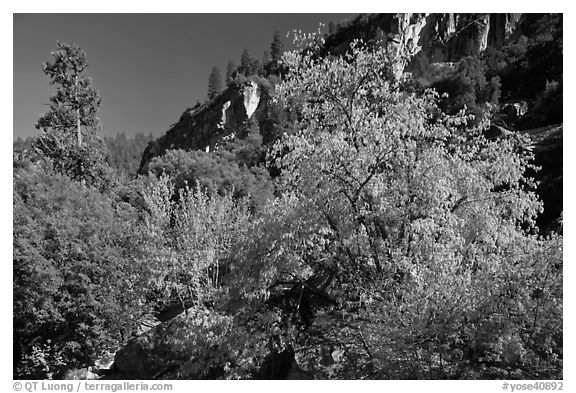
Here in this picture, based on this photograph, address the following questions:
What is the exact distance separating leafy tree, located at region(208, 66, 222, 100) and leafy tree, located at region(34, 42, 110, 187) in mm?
66334

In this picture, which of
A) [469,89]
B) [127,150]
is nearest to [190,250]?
[469,89]

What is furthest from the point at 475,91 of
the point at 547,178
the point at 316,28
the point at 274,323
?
the point at 274,323

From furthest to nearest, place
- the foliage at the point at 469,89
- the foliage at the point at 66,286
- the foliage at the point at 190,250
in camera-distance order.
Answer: the foliage at the point at 469,89, the foliage at the point at 190,250, the foliage at the point at 66,286

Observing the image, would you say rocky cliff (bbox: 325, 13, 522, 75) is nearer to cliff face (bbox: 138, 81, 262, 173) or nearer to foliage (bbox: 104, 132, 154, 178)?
cliff face (bbox: 138, 81, 262, 173)

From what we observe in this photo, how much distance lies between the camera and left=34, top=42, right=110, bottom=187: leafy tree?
18953mm

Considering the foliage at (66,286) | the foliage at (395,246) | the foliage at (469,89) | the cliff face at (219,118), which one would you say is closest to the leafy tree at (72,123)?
the foliage at (66,286)

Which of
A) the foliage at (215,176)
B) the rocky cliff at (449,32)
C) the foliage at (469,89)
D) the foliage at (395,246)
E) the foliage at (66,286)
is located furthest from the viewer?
the rocky cliff at (449,32)

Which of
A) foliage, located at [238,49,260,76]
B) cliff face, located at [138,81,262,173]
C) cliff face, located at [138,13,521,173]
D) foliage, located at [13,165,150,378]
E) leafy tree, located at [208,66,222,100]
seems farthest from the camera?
leafy tree, located at [208,66,222,100]

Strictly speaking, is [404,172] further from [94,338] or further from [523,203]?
[94,338]

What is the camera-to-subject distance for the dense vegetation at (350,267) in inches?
243

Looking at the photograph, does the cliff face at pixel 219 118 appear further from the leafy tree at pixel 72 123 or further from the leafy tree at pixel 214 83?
the leafy tree at pixel 72 123

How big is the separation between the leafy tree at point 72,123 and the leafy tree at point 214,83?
6633 centimetres

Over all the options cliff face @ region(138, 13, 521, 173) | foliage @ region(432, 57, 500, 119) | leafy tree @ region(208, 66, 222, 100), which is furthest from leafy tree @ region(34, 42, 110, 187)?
leafy tree @ region(208, 66, 222, 100)
